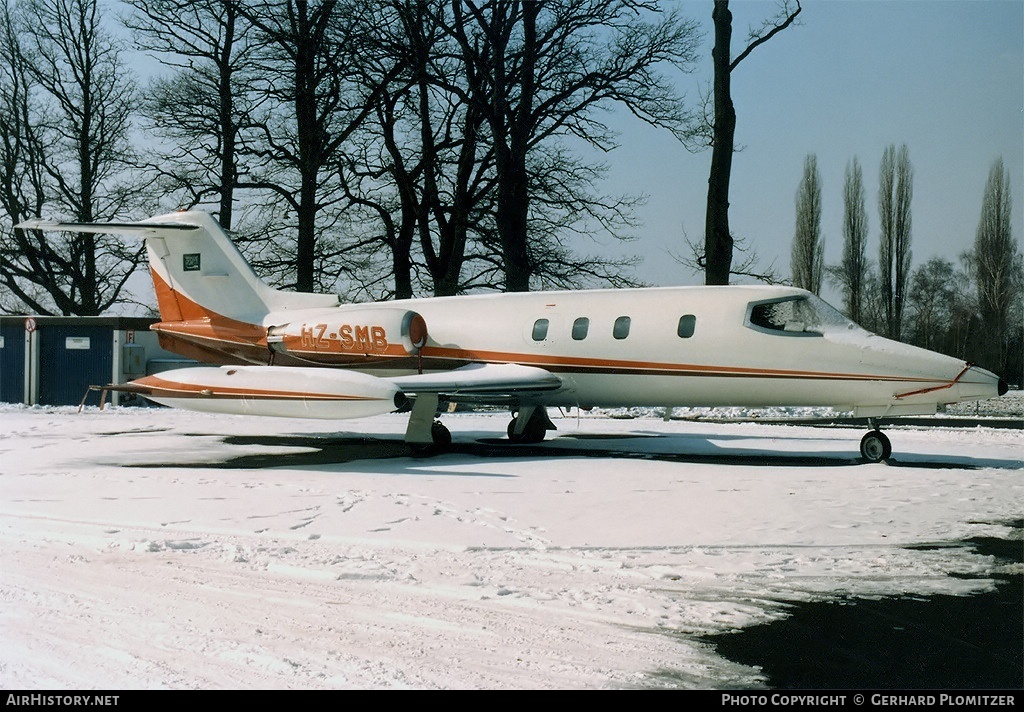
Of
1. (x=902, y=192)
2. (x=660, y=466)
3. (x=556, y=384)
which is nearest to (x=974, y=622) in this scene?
(x=660, y=466)

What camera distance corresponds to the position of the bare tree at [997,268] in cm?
3216

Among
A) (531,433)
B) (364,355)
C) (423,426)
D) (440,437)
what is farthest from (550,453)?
(364,355)

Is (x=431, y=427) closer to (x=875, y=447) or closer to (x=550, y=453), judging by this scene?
(x=550, y=453)

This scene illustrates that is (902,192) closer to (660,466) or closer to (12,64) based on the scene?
(660,466)

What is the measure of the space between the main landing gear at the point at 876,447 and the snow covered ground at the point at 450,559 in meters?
0.30

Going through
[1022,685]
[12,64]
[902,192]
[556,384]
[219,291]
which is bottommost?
[1022,685]

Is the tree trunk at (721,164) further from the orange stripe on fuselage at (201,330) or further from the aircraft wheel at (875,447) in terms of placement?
the orange stripe on fuselage at (201,330)

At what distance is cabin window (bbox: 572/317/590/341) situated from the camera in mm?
15633

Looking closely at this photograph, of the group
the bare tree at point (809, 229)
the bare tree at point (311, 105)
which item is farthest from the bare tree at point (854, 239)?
the bare tree at point (311, 105)

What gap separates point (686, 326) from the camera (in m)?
14.6

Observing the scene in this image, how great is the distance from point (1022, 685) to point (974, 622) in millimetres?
1054

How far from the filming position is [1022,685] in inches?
178

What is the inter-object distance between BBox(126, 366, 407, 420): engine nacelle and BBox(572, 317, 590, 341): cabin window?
3561 millimetres

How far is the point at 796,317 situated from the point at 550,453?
4.32m
